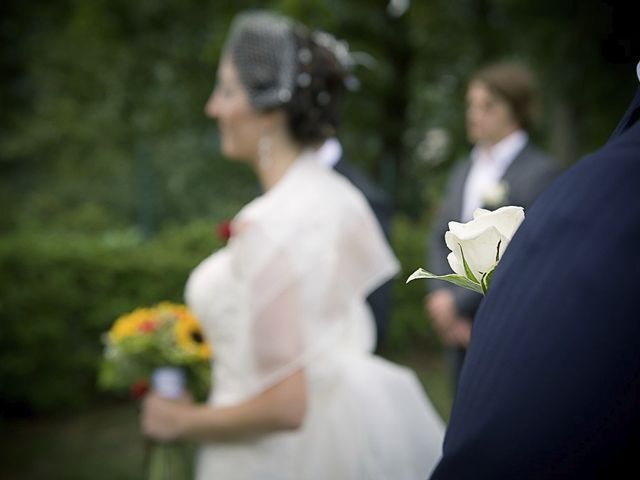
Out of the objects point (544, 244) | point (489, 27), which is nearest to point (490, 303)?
point (544, 244)

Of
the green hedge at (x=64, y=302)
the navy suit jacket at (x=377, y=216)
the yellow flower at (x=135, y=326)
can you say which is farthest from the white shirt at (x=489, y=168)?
the green hedge at (x=64, y=302)

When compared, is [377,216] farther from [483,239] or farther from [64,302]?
[64,302]

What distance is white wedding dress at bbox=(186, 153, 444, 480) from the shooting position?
2.18 metres

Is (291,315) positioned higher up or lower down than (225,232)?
lower down

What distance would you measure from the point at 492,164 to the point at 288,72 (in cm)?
198

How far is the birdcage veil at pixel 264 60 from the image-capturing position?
2484mm

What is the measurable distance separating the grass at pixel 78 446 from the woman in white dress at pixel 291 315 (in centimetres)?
333

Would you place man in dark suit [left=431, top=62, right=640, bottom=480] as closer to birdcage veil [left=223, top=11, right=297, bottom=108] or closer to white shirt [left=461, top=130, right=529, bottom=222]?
birdcage veil [left=223, top=11, right=297, bottom=108]

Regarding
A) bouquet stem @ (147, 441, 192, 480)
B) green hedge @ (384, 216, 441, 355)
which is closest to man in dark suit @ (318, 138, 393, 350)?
bouquet stem @ (147, 441, 192, 480)

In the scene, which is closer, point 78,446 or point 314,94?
point 314,94

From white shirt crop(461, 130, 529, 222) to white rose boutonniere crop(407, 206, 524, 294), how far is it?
320 centimetres

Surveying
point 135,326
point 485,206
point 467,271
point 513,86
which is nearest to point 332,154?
point 485,206

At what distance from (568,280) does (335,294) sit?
160 centimetres

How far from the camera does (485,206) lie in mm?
3951
